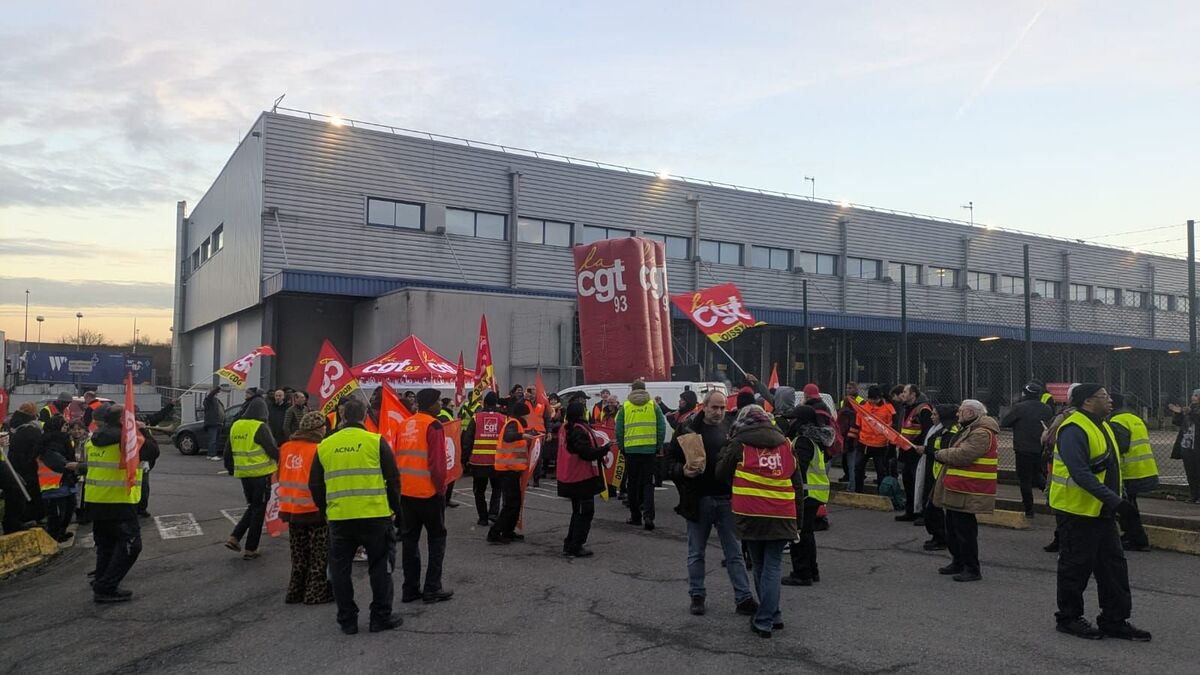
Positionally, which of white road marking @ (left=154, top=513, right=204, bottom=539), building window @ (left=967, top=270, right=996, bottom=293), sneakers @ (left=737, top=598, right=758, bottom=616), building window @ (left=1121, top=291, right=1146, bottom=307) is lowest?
white road marking @ (left=154, top=513, right=204, bottom=539)

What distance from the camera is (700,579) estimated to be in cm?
693

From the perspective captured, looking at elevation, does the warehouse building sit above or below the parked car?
above

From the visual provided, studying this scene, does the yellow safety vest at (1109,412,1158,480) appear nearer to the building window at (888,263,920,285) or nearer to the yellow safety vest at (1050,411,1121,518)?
the yellow safety vest at (1050,411,1121,518)

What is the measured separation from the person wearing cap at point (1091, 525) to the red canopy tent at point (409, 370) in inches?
536

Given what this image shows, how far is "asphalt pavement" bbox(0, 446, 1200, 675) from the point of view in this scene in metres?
5.71

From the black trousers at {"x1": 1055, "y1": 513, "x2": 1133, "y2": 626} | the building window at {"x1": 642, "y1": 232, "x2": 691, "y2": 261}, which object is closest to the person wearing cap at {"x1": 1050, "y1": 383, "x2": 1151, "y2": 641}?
the black trousers at {"x1": 1055, "y1": 513, "x2": 1133, "y2": 626}

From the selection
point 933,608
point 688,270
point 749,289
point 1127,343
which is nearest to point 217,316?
point 688,270

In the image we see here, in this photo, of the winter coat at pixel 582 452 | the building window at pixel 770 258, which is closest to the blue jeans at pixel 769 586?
the winter coat at pixel 582 452

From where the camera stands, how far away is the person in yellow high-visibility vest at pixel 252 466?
906 centimetres

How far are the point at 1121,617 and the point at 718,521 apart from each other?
2898 mm

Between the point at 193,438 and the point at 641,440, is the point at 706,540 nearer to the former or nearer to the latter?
the point at 641,440

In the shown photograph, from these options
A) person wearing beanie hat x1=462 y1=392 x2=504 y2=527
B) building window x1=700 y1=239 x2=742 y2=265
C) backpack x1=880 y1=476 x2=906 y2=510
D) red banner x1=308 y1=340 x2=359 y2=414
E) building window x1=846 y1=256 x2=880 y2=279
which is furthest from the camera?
building window x1=846 y1=256 x2=880 y2=279

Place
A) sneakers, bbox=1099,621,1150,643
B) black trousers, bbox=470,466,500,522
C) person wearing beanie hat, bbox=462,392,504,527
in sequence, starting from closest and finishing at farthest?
sneakers, bbox=1099,621,1150,643
person wearing beanie hat, bbox=462,392,504,527
black trousers, bbox=470,466,500,522

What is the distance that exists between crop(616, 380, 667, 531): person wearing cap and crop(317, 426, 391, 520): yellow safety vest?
15.9ft
